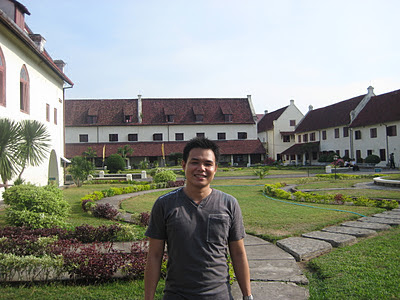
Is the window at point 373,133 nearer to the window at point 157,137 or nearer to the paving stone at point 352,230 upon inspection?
the window at point 157,137

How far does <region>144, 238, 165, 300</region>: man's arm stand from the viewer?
2.22 metres

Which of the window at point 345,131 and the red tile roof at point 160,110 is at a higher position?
the red tile roof at point 160,110

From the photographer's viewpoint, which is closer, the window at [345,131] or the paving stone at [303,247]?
the paving stone at [303,247]

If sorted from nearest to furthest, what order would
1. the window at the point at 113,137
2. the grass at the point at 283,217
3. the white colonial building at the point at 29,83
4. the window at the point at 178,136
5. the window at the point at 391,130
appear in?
the grass at the point at 283,217 < the white colonial building at the point at 29,83 < the window at the point at 391,130 < the window at the point at 113,137 < the window at the point at 178,136

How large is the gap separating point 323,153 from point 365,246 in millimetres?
38434

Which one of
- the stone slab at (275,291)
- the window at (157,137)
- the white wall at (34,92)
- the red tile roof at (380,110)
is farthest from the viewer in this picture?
the window at (157,137)

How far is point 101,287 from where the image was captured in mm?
4129

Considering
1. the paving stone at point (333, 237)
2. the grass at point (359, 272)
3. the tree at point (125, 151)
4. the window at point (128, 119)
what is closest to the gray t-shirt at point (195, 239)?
the grass at point (359, 272)

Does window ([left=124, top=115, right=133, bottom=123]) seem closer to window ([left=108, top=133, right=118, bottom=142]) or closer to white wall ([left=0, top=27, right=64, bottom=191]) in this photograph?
window ([left=108, top=133, right=118, bottom=142])

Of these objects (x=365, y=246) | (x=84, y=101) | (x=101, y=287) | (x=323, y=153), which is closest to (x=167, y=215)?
(x=101, y=287)

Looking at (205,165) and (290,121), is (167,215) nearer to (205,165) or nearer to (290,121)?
(205,165)

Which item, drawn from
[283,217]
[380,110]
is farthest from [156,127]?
[283,217]

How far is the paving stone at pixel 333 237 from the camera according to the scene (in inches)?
222

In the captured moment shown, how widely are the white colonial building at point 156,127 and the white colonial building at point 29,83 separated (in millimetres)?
19651
